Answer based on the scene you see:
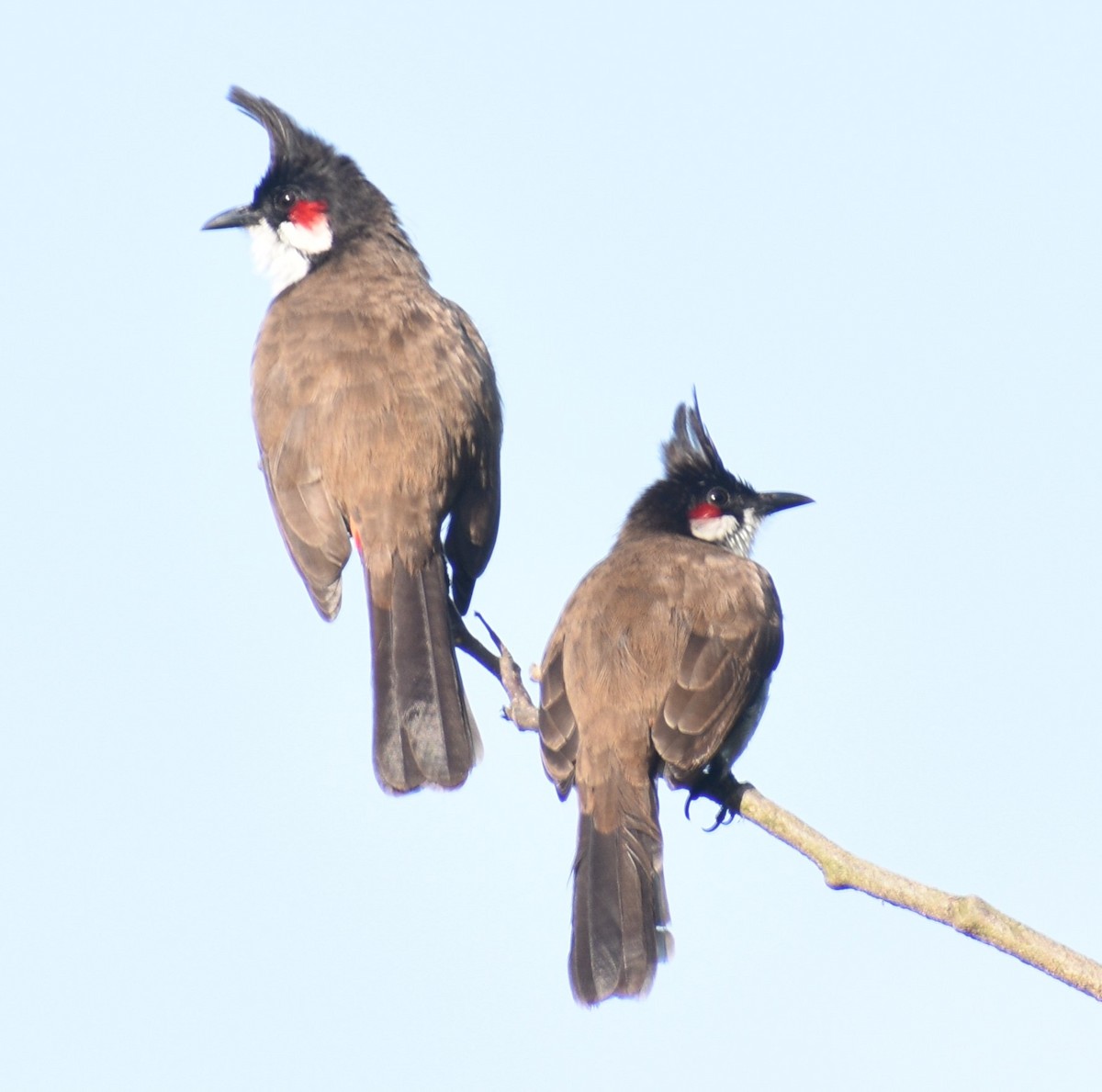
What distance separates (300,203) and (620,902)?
9.44 feet

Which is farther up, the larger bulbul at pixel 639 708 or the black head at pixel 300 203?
the black head at pixel 300 203

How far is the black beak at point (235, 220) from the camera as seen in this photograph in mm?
5992

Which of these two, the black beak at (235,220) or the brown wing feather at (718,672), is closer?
the brown wing feather at (718,672)

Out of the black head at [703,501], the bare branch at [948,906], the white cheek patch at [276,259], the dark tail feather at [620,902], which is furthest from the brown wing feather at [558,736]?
the white cheek patch at [276,259]

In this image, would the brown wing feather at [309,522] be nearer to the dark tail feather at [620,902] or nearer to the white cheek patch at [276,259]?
the white cheek patch at [276,259]

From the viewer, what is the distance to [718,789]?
4523 mm

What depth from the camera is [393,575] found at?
15.9ft

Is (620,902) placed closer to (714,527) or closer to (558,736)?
(558,736)

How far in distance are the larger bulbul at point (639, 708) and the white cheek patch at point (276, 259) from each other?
59.8 inches

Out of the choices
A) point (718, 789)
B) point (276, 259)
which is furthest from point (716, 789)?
point (276, 259)

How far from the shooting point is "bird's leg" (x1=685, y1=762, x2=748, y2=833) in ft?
14.5

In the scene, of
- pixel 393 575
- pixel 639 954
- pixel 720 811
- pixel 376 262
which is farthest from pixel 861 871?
pixel 376 262

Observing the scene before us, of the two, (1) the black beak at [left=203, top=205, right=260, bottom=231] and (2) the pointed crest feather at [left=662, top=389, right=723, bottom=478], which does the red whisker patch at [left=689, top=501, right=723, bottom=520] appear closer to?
(2) the pointed crest feather at [left=662, top=389, right=723, bottom=478]

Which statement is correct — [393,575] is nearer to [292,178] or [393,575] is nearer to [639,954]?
[639,954]
